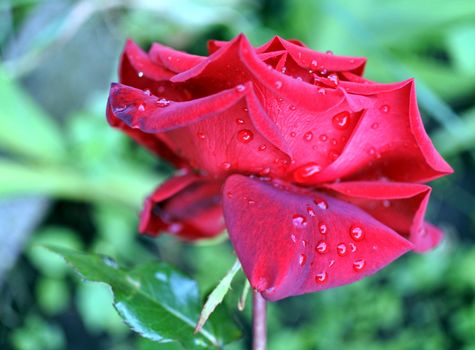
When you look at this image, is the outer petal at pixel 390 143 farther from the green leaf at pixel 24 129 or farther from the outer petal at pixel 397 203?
the green leaf at pixel 24 129

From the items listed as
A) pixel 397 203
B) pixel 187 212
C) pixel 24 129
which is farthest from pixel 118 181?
pixel 397 203

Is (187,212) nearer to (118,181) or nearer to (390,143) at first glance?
(390,143)

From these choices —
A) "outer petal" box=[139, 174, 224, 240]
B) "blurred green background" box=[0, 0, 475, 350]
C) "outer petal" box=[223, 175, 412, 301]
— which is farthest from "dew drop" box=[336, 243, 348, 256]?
"blurred green background" box=[0, 0, 475, 350]

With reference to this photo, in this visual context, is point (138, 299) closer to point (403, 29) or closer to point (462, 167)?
point (403, 29)

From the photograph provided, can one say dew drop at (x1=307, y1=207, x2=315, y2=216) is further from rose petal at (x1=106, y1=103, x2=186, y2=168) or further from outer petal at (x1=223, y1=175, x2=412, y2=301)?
rose petal at (x1=106, y1=103, x2=186, y2=168)

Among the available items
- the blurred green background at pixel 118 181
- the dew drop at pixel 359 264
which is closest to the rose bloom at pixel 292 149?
the dew drop at pixel 359 264

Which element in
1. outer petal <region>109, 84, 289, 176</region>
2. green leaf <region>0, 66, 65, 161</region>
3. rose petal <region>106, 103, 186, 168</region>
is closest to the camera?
outer petal <region>109, 84, 289, 176</region>

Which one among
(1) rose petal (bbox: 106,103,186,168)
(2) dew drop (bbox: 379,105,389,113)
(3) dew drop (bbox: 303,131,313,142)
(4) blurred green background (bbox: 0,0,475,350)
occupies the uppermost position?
(2) dew drop (bbox: 379,105,389,113)
